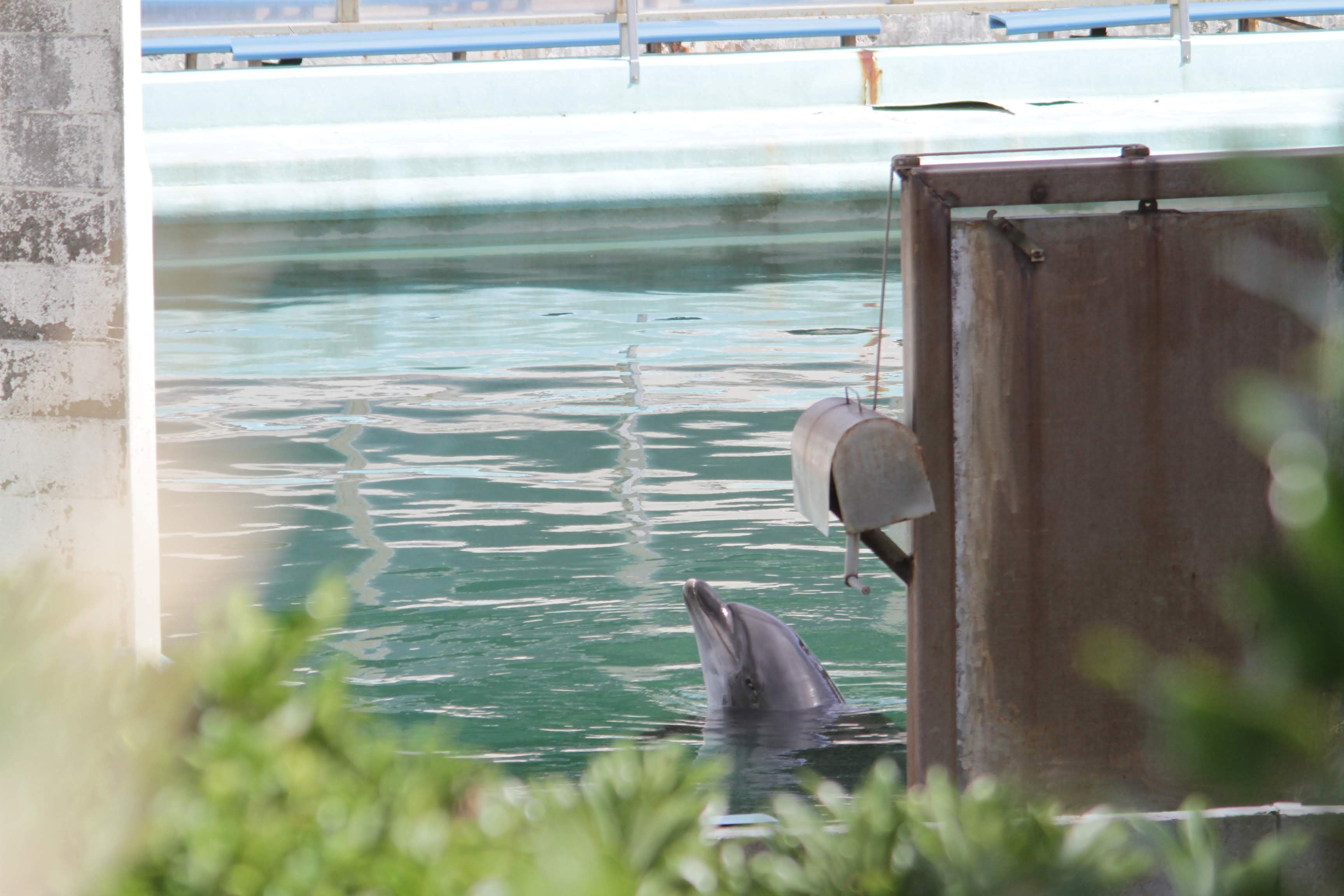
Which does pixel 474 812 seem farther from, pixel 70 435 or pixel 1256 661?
pixel 70 435

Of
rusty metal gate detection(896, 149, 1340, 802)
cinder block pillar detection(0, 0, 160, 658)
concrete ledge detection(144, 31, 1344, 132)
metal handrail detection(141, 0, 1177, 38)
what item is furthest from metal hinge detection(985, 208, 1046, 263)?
metal handrail detection(141, 0, 1177, 38)

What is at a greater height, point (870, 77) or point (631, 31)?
point (631, 31)

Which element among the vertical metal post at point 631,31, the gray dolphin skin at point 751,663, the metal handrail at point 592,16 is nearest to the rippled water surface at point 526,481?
the gray dolphin skin at point 751,663

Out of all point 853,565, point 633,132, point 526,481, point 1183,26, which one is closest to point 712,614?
point 853,565

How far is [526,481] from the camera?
8594mm

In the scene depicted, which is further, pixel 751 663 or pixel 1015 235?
pixel 751 663

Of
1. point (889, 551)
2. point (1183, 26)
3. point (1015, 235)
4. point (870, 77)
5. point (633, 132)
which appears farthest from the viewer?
point (1183, 26)

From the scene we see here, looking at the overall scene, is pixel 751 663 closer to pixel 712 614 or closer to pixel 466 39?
pixel 712 614

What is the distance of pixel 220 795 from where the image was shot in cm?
183

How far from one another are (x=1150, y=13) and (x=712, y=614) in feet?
42.6

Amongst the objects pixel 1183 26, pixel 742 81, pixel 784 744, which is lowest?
pixel 784 744

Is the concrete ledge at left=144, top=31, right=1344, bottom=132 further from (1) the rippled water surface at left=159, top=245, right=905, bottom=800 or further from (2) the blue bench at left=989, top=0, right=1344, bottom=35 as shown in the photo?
(1) the rippled water surface at left=159, top=245, right=905, bottom=800

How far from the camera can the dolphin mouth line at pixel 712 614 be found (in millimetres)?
5453

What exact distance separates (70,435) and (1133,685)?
2.96 metres
